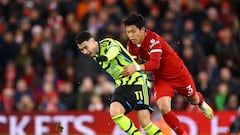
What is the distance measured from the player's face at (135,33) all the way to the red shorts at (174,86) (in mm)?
938

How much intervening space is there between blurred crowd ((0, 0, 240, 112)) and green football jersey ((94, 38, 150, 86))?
5.72m

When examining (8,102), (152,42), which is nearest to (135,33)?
(152,42)

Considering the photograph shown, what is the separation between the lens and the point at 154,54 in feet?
50.3

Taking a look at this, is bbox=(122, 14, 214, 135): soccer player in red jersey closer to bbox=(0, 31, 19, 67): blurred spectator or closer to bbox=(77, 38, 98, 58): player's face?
bbox=(77, 38, 98, 58): player's face

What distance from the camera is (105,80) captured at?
22141mm

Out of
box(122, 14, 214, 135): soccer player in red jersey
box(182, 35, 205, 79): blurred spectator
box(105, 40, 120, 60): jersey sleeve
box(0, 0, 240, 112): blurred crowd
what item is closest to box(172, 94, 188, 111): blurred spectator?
box(0, 0, 240, 112): blurred crowd

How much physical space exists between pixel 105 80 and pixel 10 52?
2859 millimetres

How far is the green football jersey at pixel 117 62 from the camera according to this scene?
1507 cm

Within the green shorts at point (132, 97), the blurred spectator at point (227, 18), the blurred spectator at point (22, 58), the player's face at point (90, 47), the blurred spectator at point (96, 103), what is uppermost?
the blurred spectator at point (227, 18)

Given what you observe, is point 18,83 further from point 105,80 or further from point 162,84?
point 162,84

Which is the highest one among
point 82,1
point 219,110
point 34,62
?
point 82,1

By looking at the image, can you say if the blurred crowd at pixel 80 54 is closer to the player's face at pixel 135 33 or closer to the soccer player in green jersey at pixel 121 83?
the soccer player in green jersey at pixel 121 83

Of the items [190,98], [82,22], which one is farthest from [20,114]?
[190,98]

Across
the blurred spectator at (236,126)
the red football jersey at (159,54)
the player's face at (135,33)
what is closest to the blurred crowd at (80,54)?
the blurred spectator at (236,126)
